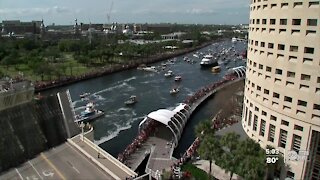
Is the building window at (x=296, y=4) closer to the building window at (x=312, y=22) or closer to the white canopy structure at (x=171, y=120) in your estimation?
the building window at (x=312, y=22)

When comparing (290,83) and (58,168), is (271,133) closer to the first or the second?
(290,83)

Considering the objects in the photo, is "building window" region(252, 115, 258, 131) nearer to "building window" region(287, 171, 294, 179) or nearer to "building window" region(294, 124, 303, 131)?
"building window" region(294, 124, 303, 131)

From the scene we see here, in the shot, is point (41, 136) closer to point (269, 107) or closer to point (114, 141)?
point (114, 141)

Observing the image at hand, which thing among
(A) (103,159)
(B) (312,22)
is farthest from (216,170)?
(B) (312,22)

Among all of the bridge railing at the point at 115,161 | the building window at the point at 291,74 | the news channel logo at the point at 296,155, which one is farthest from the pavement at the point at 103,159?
the building window at the point at 291,74

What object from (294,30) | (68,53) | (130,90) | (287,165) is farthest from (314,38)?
(68,53)

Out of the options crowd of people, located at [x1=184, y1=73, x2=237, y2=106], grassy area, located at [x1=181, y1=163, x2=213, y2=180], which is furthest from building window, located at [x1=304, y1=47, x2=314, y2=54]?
crowd of people, located at [x1=184, y1=73, x2=237, y2=106]
